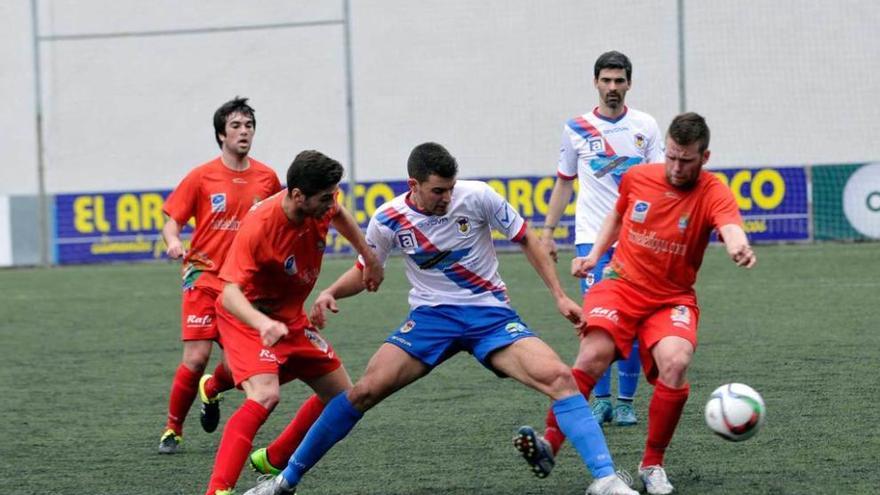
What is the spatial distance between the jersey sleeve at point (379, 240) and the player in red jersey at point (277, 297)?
0.21ft

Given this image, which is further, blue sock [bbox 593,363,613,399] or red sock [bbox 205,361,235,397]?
blue sock [bbox 593,363,613,399]

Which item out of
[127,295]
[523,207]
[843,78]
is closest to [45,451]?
[127,295]

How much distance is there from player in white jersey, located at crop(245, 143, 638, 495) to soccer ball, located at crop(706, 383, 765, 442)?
0.54 m

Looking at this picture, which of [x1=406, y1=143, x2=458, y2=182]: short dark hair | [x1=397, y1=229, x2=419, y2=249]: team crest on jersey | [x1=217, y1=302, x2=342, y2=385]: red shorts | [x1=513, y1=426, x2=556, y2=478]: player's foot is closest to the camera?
[x1=513, y1=426, x2=556, y2=478]: player's foot

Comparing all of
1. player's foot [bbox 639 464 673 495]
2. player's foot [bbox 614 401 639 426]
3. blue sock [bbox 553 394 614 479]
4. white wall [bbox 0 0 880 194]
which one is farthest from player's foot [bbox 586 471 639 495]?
white wall [bbox 0 0 880 194]

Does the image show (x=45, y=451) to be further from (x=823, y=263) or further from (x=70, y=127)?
(x=70, y=127)

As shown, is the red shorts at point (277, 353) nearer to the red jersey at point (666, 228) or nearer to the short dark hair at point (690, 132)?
the red jersey at point (666, 228)

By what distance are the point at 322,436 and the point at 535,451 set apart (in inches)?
36.8

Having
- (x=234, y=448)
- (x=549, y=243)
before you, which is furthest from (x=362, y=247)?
(x=549, y=243)

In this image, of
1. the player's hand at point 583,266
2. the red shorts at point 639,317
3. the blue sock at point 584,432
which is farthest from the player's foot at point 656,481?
the player's hand at point 583,266

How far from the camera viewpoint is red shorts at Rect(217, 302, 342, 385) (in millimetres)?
5867

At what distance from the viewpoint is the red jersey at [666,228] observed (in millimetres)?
5996

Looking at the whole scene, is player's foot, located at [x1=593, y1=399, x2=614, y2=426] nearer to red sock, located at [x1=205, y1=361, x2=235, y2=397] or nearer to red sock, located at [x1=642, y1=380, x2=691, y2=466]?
red sock, located at [x1=642, y1=380, x2=691, y2=466]

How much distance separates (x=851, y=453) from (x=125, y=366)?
20.0 feet
